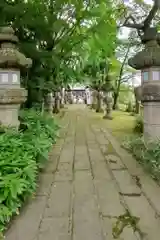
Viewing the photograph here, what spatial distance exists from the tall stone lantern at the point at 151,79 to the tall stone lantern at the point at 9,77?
2099mm

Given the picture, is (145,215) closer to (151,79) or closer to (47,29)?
(151,79)

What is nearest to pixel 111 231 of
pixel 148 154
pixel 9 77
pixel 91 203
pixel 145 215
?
pixel 145 215

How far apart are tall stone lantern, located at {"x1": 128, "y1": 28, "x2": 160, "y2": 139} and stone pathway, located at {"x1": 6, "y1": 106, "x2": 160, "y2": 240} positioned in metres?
0.77

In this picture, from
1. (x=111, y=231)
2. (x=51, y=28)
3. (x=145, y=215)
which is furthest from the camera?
(x=51, y=28)

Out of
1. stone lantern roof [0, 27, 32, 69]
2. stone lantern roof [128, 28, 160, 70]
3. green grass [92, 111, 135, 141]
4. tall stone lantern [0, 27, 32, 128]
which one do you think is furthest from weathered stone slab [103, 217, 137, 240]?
green grass [92, 111, 135, 141]

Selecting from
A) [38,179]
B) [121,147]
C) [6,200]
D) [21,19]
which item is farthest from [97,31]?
[6,200]

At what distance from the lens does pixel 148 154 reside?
4305mm

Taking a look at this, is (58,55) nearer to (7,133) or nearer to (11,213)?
(7,133)

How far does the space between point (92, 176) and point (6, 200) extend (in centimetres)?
150

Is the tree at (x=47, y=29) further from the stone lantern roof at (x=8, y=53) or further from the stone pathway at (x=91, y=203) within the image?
the stone pathway at (x=91, y=203)

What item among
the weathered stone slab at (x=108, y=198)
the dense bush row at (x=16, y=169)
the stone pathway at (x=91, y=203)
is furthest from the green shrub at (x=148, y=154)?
the dense bush row at (x=16, y=169)

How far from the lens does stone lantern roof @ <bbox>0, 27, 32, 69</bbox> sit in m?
4.14

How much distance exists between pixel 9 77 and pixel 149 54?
245cm

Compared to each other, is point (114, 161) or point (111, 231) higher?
point (114, 161)
